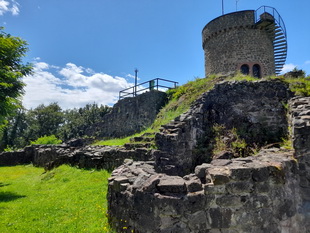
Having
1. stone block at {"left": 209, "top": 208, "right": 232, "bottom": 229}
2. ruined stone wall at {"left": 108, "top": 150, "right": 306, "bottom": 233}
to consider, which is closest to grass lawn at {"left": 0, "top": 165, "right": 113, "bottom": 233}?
ruined stone wall at {"left": 108, "top": 150, "right": 306, "bottom": 233}

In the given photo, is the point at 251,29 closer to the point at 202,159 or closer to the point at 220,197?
the point at 202,159

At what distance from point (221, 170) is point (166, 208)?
115 centimetres

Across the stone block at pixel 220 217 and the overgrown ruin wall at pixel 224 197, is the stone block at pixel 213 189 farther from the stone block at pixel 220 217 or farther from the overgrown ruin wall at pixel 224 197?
the stone block at pixel 220 217

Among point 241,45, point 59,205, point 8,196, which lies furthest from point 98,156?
point 241,45

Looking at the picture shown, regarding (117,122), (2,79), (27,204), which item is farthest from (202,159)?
(117,122)

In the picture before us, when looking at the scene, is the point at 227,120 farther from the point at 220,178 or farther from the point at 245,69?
the point at 245,69

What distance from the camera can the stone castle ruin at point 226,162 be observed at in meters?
3.44

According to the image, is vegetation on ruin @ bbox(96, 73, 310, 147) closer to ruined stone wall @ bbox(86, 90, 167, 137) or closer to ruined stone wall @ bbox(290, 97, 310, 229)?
ruined stone wall @ bbox(86, 90, 167, 137)

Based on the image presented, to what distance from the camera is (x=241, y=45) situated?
717 inches

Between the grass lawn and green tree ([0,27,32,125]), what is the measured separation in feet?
11.1

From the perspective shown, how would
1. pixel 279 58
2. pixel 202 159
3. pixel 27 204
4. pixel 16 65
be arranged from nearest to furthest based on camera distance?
pixel 27 204
pixel 202 159
pixel 16 65
pixel 279 58

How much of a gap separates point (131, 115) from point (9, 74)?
1175 cm

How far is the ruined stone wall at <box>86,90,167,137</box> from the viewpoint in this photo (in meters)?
17.7

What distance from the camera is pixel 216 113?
30.5 ft
